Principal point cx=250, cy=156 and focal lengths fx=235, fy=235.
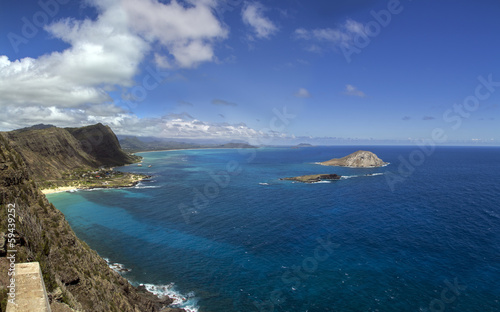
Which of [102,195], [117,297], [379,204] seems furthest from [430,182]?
[102,195]

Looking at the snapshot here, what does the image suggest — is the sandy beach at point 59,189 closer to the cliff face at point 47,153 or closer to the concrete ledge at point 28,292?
the cliff face at point 47,153

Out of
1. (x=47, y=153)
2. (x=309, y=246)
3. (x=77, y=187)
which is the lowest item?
(x=309, y=246)

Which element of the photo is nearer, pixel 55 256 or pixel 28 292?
pixel 28 292

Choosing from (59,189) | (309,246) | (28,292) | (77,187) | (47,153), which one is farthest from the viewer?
(47,153)

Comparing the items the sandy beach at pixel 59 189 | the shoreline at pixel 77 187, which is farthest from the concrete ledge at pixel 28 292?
the sandy beach at pixel 59 189

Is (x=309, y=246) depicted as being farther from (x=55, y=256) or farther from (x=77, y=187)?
(x=77, y=187)

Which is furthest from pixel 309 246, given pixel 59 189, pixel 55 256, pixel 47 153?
pixel 47 153
